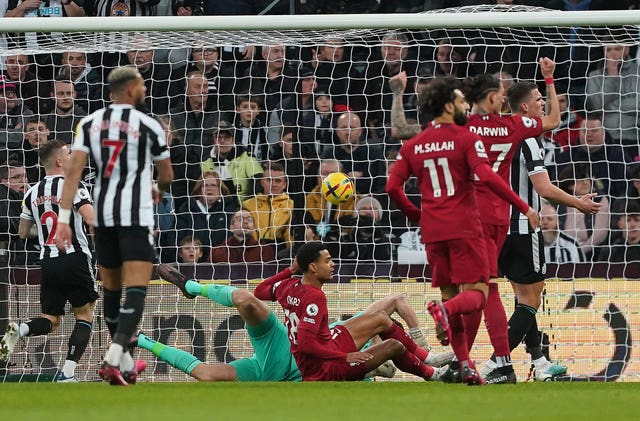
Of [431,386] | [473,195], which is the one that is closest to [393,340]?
[431,386]

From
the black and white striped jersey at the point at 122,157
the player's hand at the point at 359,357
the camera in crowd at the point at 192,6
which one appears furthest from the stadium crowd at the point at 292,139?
the black and white striped jersey at the point at 122,157

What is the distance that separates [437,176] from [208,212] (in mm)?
4532

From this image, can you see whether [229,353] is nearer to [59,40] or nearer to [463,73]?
[59,40]

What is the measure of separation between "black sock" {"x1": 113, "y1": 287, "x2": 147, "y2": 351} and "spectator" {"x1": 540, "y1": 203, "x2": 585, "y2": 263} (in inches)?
224

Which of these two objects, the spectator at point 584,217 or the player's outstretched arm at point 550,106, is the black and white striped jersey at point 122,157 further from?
the spectator at point 584,217

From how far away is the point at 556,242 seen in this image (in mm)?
12641

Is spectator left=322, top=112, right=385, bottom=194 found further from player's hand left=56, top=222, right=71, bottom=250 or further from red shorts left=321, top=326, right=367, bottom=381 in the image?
player's hand left=56, top=222, right=71, bottom=250

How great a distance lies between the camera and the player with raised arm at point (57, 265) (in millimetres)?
10469

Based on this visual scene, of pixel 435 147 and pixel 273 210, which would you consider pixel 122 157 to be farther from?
pixel 273 210

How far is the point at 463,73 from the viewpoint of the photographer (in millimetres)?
13852

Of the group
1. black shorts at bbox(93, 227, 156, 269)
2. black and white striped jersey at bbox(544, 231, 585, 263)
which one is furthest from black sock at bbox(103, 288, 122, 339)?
black and white striped jersey at bbox(544, 231, 585, 263)

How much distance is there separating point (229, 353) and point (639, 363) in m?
3.73

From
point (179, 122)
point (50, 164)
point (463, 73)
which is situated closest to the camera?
point (50, 164)

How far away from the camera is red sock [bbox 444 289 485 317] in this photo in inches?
311
